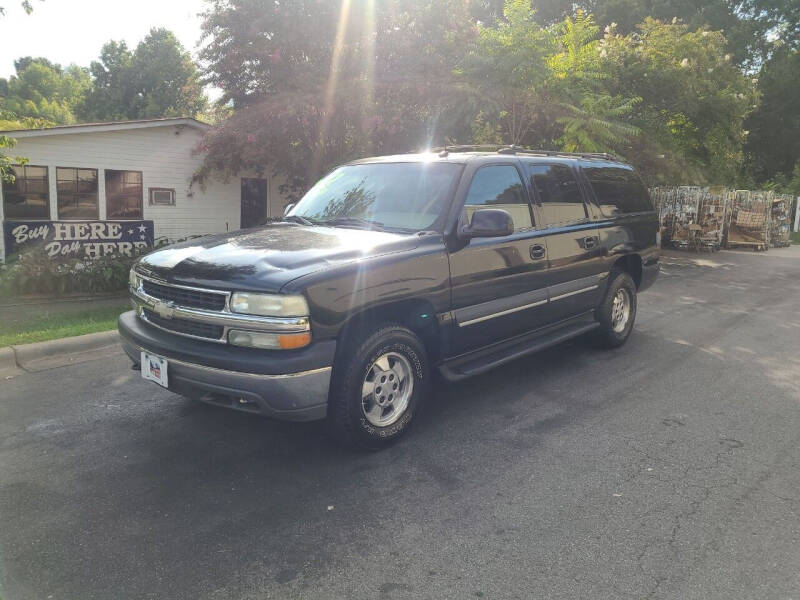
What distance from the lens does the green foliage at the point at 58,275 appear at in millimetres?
10023

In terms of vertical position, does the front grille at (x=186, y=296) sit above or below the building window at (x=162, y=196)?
below

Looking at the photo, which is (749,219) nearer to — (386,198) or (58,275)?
(386,198)

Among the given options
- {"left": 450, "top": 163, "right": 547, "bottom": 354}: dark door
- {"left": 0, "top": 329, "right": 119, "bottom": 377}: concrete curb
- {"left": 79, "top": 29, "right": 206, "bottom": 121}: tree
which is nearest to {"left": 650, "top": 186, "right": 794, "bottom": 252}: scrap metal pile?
{"left": 450, "top": 163, "right": 547, "bottom": 354}: dark door

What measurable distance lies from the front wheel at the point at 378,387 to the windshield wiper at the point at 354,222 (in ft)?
3.07

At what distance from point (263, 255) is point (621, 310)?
4401 millimetres

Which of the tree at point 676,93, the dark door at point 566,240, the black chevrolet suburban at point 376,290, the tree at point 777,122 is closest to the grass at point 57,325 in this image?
the black chevrolet suburban at point 376,290

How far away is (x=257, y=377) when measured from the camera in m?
3.37

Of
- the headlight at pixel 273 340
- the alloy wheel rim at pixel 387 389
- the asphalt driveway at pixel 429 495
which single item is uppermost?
the headlight at pixel 273 340

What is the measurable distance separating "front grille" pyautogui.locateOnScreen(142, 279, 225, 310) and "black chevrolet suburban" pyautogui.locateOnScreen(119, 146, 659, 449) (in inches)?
0.5

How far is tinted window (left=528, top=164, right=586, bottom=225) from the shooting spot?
5285 millimetres

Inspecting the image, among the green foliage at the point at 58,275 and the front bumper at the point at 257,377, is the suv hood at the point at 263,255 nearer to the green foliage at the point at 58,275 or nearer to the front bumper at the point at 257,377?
the front bumper at the point at 257,377

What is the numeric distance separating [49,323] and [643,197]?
7610mm

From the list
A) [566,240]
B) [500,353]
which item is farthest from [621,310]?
[500,353]

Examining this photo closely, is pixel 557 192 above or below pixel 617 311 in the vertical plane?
above
